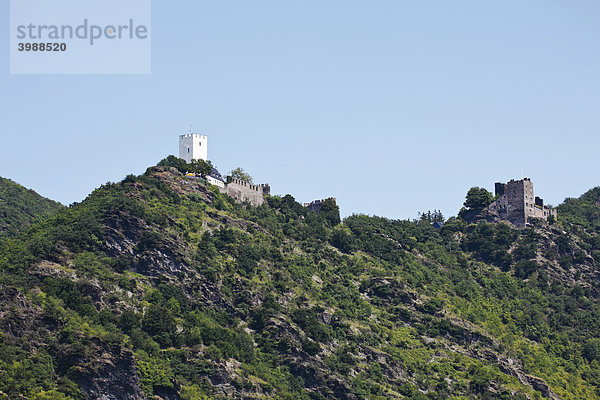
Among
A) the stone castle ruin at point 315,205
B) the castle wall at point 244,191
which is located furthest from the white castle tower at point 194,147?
the stone castle ruin at point 315,205

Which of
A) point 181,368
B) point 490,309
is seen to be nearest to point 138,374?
point 181,368

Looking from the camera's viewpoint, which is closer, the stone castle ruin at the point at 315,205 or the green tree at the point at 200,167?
the green tree at the point at 200,167

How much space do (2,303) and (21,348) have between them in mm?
6404

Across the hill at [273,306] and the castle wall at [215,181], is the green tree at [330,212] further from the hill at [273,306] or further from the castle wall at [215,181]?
the castle wall at [215,181]

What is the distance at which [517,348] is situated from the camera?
565ft

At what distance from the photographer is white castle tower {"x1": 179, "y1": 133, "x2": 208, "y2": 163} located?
184875mm

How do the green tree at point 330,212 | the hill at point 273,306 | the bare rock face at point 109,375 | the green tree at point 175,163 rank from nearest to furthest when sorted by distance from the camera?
the bare rock face at point 109,375 < the hill at point 273,306 < the green tree at point 175,163 < the green tree at point 330,212

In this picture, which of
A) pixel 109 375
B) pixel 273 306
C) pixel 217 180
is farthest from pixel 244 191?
pixel 109 375

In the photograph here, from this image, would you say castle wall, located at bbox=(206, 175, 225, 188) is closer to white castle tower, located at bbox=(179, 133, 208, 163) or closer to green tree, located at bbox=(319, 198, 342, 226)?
white castle tower, located at bbox=(179, 133, 208, 163)

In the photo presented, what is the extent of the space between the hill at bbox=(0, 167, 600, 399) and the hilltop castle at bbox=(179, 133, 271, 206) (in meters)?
2.46

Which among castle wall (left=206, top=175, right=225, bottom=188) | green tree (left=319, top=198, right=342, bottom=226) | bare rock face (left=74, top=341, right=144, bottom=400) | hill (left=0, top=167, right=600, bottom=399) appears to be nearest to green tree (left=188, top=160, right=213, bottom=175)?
castle wall (left=206, top=175, right=225, bottom=188)

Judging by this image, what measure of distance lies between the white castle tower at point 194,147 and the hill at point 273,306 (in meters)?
10.2

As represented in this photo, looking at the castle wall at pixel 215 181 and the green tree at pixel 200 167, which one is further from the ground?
the green tree at pixel 200 167

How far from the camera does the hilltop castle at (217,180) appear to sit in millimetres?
181525
